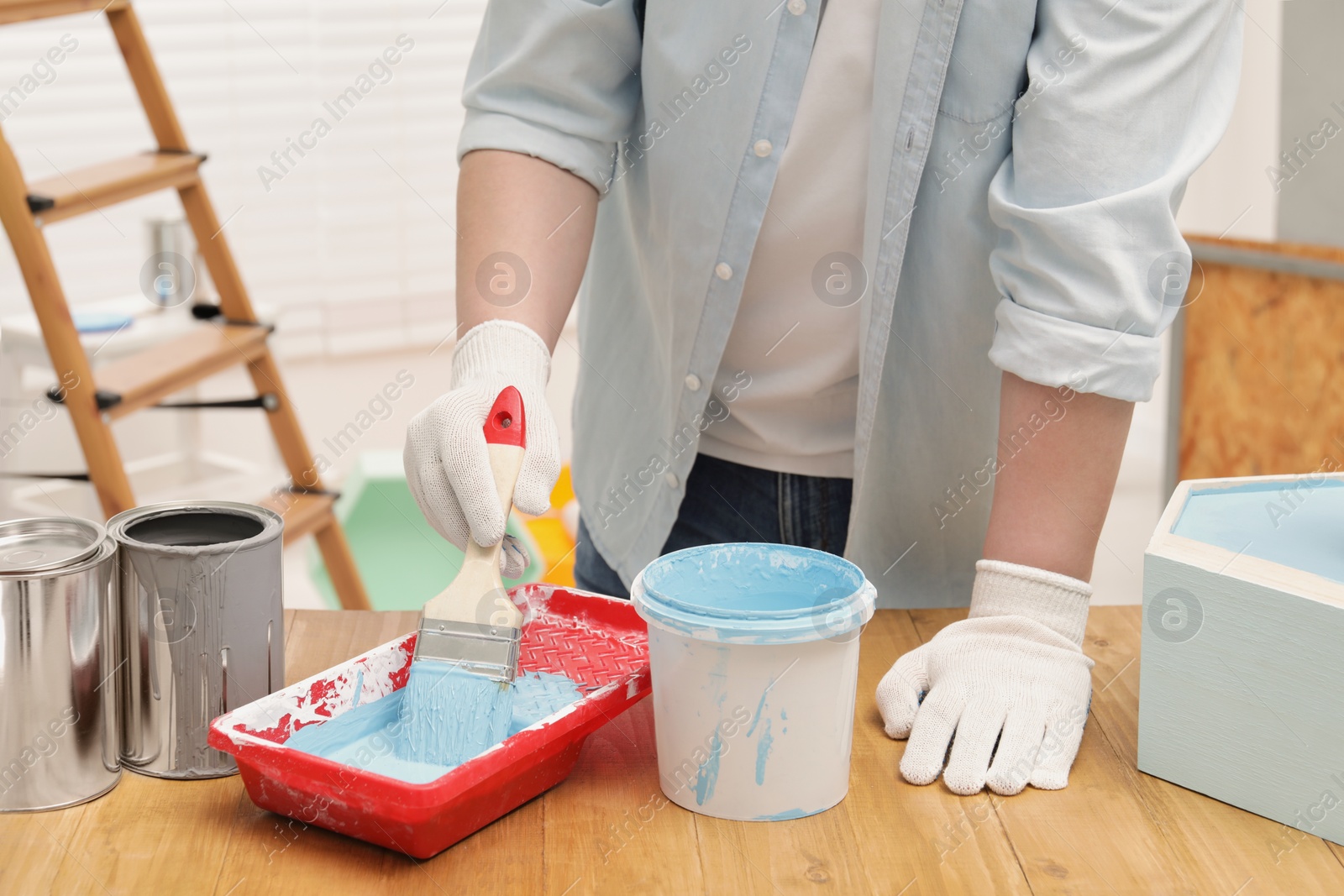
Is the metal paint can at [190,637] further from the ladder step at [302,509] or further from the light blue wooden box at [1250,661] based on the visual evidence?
the ladder step at [302,509]

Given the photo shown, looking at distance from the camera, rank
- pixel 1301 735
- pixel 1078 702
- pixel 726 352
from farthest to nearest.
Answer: pixel 726 352 < pixel 1078 702 < pixel 1301 735

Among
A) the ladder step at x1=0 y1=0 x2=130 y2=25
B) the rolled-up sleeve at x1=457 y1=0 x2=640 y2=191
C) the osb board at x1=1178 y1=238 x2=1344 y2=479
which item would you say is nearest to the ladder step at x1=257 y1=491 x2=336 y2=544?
the ladder step at x1=0 y1=0 x2=130 y2=25

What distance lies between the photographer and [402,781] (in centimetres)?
71

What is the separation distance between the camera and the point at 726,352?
3.90 feet

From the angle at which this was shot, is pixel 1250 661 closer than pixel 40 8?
Yes

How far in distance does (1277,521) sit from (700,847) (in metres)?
0.49

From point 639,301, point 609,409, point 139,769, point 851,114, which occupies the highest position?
point 851,114

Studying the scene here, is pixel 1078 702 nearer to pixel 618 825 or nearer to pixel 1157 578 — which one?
pixel 1157 578

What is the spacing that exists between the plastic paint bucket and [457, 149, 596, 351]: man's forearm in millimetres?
350

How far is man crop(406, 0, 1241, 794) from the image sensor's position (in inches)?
35.9

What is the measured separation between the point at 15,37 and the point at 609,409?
78.0 inches

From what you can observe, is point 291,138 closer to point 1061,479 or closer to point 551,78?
point 551,78

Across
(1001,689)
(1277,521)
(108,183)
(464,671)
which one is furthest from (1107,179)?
(108,183)

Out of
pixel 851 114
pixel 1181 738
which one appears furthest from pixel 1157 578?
pixel 851 114
